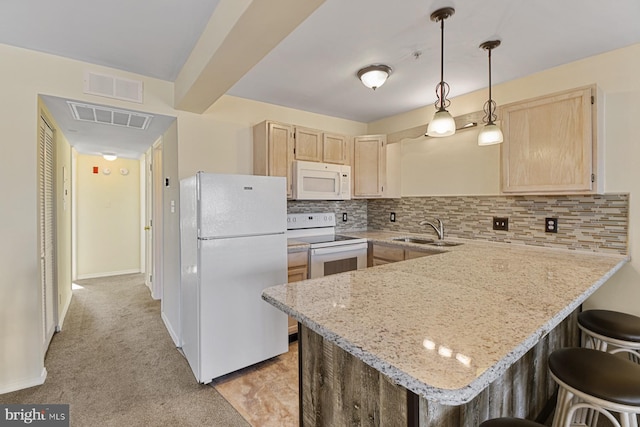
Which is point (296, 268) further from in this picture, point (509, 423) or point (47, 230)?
point (47, 230)

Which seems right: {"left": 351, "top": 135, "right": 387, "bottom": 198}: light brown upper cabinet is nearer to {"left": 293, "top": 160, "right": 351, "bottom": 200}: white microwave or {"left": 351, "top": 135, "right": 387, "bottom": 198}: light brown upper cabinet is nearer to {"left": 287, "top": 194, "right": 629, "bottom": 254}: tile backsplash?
{"left": 293, "top": 160, "right": 351, "bottom": 200}: white microwave

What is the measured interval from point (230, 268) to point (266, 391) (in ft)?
2.87

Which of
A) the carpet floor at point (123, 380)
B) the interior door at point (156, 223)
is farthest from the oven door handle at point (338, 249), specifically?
the interior door at point (156, 223)

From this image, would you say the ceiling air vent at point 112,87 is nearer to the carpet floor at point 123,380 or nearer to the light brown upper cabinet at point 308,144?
the light brown upper cabinet at point 308,144

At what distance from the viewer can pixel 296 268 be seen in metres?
2.74

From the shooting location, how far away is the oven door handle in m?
2.85

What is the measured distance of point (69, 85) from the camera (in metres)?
2.15

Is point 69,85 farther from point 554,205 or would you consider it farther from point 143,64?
point 554,205

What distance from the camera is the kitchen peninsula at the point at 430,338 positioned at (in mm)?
692

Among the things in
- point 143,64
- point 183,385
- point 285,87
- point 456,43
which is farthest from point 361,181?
point 183,385

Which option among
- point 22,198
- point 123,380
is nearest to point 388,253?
point 123,380

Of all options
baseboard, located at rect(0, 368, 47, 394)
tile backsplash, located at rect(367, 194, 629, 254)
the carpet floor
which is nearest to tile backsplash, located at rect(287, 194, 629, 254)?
tile backsplash, located at rect(367, 194, 629, 254)

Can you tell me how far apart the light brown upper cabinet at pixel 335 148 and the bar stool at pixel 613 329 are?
96.4 inches

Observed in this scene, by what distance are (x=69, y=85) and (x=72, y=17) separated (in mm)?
638
